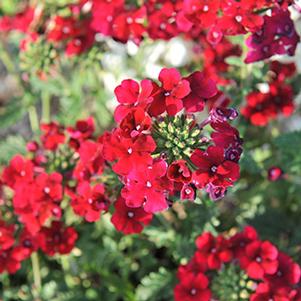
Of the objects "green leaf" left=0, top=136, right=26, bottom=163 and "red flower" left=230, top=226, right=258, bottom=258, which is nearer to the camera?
"red flower" left=230, top=226, right=258, bottom=258

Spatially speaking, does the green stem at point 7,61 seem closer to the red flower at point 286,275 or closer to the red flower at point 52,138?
the red flower at point 52,138

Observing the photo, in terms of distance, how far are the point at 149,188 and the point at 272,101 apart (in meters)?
1.33

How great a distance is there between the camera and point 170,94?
2.35m

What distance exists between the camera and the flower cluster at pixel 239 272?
107 inches

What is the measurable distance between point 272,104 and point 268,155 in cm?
64

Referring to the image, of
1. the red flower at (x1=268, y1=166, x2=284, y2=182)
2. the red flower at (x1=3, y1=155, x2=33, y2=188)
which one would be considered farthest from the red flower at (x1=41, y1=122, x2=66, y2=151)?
the red flower at (x1=268, y1=166, x2=284, y2=182)

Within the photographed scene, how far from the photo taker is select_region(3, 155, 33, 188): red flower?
2.92 m

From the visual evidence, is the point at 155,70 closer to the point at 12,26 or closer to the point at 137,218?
the point at 12,26

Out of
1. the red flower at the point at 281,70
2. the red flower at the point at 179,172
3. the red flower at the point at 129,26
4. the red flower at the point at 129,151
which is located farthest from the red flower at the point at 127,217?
the red flower at the point at 281,70

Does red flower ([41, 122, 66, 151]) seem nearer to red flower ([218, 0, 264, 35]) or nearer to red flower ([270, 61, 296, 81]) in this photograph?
red flower ([218, 0, 264, 35])

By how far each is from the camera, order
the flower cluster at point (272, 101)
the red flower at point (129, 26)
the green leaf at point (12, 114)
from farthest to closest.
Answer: the green leaf at point (12, 114), the flower cluster at point (272, 101), the red flower at point (129, 26)

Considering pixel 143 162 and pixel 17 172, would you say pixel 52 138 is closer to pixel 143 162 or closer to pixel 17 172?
pixel 17 172

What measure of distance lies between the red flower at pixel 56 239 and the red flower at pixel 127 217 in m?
0.49

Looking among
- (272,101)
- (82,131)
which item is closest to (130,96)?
(82,131)
